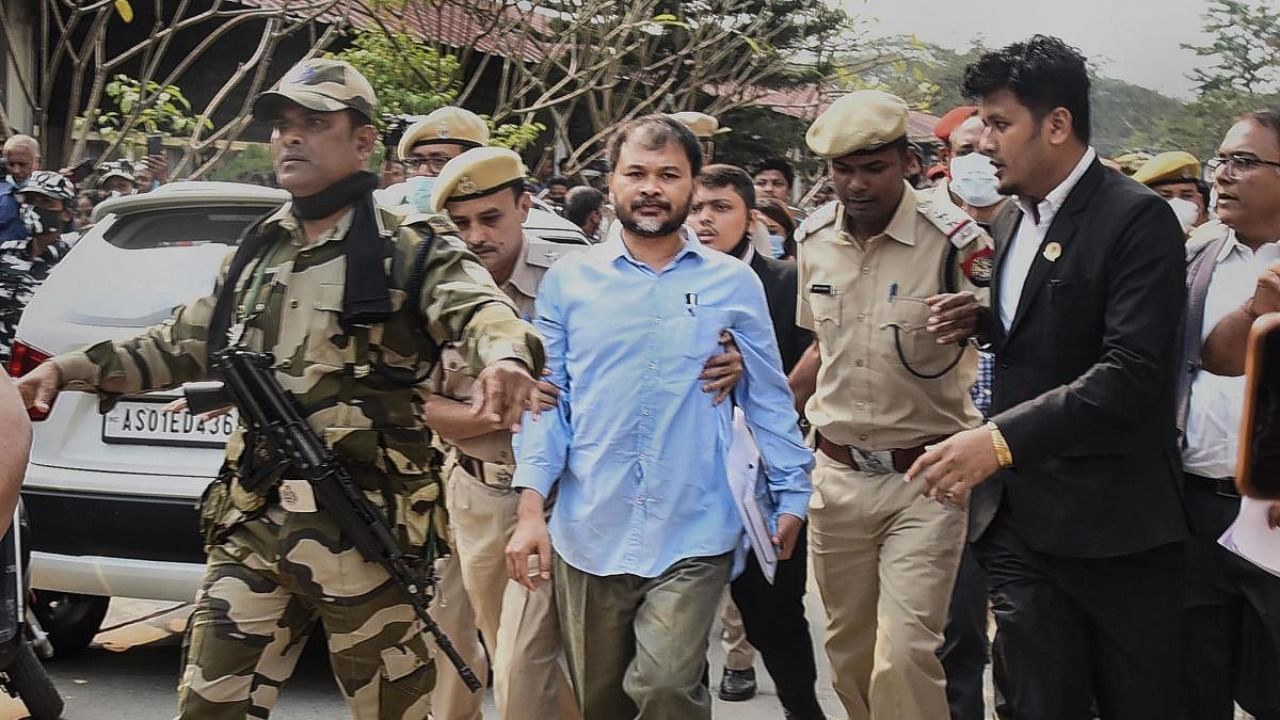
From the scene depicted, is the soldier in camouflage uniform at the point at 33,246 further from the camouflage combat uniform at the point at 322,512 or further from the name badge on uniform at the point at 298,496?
the name badge on uniform at the point at 298,496

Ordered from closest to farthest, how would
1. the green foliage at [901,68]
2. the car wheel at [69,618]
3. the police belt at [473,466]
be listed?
1. the police belt at [473,466]
2. the car wheel at [69,618]
3. the green foliage at [901,68]

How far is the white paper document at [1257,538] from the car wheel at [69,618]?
4365 millimetres

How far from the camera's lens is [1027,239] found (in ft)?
13.1

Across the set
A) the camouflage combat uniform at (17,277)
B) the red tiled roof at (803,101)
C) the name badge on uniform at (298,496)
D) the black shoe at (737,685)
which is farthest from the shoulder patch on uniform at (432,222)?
the red tiled roof at (803,101)

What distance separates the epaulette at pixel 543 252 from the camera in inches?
206

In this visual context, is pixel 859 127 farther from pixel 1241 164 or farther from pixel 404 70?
pixel 404 70

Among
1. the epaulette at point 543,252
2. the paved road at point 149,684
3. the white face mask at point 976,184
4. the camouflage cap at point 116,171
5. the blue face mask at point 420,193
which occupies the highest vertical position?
the white face mask at point 976,184

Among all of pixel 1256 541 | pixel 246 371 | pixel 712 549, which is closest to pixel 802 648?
pixel 712 549

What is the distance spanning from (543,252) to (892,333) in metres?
1.39

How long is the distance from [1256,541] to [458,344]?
1938 millimetres

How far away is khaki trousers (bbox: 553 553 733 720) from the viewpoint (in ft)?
13.0

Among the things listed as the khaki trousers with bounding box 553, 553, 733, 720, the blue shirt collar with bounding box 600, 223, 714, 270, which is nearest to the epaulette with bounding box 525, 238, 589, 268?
the blue shirt collar with bounding box 600, 223, 714, 270

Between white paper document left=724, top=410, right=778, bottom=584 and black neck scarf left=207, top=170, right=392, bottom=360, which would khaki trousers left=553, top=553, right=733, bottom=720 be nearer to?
white paper document left=724, top=410, right=778, bottom=584

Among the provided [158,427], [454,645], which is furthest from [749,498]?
[158,427]
